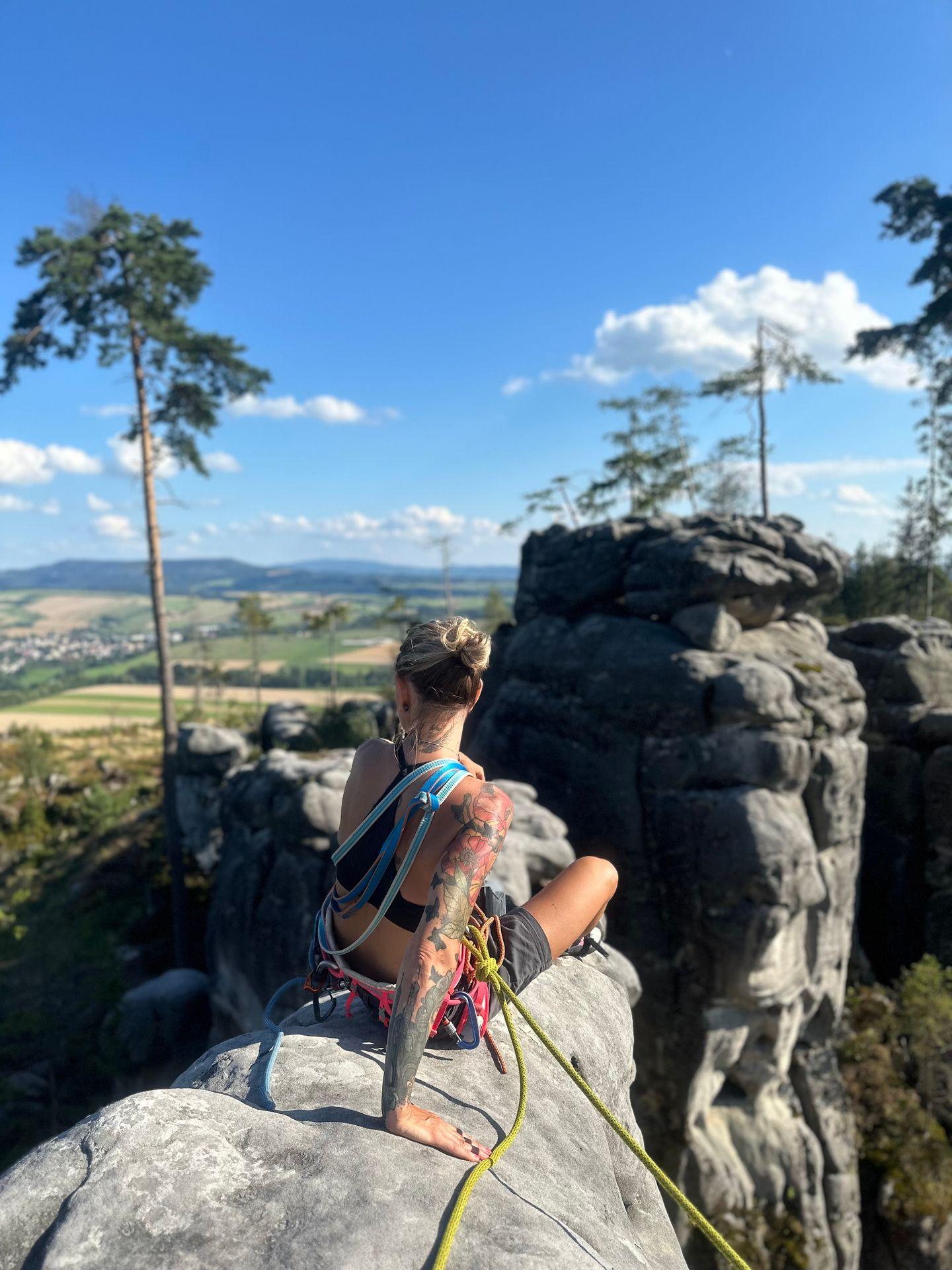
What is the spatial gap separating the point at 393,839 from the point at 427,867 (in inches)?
7.8

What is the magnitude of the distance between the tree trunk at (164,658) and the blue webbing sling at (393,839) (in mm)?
18140

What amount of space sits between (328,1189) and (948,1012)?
18593mm

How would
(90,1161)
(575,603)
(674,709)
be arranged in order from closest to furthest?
(90,1161) → (674,709) → (575,603)

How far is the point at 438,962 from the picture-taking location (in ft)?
9.99

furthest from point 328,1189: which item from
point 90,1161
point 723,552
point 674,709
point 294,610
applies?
point 294,610

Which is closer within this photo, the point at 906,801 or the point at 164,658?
the point at 906,801

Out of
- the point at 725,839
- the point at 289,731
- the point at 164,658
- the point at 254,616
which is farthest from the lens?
the point at 254,616

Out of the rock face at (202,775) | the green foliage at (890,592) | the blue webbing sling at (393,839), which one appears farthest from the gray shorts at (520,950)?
the green foliage at (890,592)

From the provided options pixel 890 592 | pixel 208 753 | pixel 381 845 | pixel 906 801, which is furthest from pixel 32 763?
pixel 890 592

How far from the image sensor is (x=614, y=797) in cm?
1549

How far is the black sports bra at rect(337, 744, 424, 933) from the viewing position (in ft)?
11.3

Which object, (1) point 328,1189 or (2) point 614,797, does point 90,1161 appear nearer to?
(1) point 328,1189

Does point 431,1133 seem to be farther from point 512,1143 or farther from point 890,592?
point 890,592

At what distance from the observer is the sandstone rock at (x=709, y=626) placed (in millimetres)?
15719
